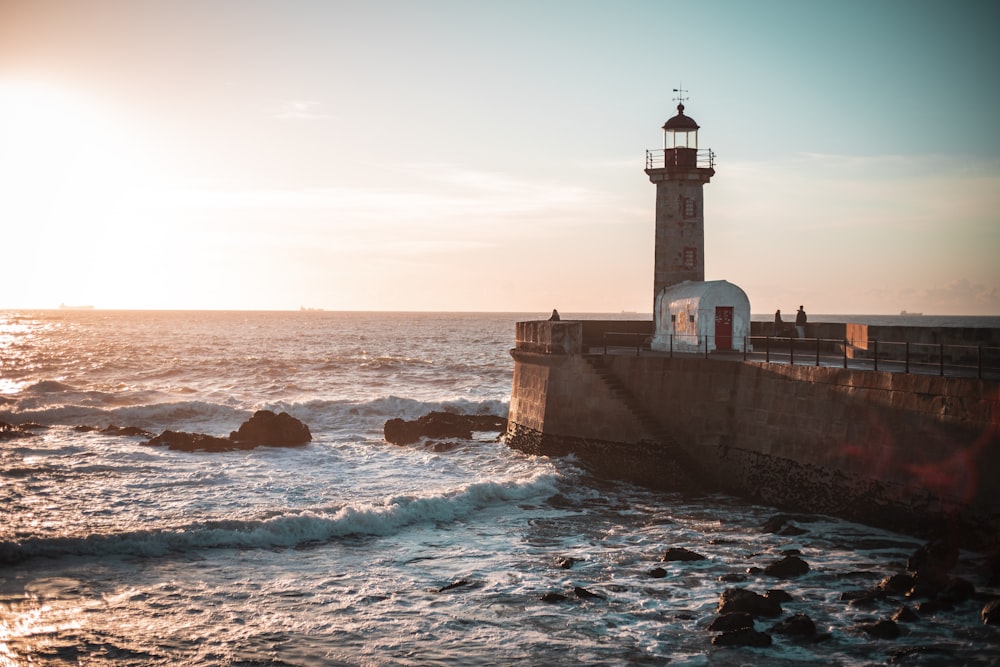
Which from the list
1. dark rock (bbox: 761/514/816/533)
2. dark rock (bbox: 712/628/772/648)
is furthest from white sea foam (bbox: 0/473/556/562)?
dark rock (bbox: 712/628/772/648)

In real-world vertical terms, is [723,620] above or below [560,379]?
below

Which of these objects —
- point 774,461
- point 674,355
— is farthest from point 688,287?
point 774,461

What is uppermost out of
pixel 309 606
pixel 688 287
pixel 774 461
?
pixel 688 287

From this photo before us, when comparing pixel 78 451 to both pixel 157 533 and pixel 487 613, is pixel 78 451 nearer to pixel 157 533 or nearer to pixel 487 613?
pixel 157 533

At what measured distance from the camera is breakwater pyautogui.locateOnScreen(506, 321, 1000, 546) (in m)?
14.4

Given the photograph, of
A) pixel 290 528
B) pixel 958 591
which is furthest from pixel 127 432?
pixel 958 591

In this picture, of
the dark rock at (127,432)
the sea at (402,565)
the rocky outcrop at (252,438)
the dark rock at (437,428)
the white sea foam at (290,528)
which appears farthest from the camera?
the dark rock at (127,432)

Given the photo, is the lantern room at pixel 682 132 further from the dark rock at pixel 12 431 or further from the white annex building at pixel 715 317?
the dark rock at pixel 12 431

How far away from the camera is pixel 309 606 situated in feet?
40.5

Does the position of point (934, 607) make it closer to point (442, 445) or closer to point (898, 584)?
point (898, 584)

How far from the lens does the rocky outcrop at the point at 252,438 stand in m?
25.9

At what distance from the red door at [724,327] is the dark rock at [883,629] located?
13.6 metres

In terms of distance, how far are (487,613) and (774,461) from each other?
865 centimetres

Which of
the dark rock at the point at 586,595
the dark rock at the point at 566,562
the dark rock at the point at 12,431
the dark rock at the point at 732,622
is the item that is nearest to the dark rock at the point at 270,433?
the dark rock at the point at 12,431
